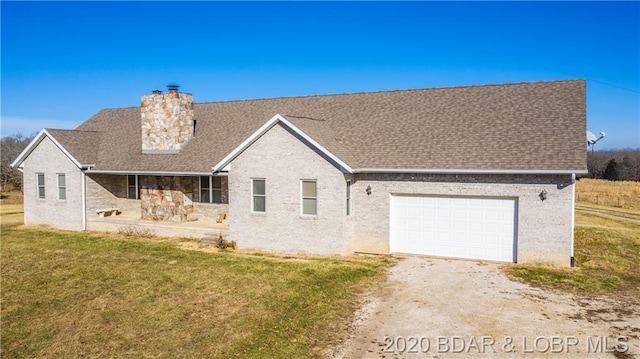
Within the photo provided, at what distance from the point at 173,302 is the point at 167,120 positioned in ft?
42.4

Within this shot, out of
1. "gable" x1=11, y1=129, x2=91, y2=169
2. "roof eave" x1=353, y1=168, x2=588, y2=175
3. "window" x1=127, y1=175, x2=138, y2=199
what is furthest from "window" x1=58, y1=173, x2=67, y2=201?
"roof eave" x1=353, y1=168, x2=588, y2=175

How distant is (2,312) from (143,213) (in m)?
11.6

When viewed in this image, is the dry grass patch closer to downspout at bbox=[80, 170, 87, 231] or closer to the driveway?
downspout at bbox=[80, 170, 87, 231]

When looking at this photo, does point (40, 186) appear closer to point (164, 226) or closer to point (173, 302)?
point (164, 226)

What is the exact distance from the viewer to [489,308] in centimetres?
1170

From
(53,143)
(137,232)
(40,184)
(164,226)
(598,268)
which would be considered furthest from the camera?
(40,184)

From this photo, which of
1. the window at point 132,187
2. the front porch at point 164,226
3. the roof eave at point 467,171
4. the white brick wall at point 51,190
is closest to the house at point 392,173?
the roof eave at point 467,171

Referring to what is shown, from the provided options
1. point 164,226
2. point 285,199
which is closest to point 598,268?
point 285,199

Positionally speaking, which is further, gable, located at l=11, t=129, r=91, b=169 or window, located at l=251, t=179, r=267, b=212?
gable, located at l=11, t=129, r=91, b=169

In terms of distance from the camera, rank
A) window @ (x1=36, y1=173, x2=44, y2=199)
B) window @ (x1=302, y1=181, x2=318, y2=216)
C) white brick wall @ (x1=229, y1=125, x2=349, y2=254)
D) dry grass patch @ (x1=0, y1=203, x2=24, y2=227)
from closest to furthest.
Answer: white brick wall @ (x1=229, y1=125, x2=349, y2=254) → window @ (x1=302, y1=181, x2=318, y2=216) → window @ (x1=36, y1=173, x2=44, y2=199) → dry grass patch @ (x1=0, y1=203, x2=24, y2=227)

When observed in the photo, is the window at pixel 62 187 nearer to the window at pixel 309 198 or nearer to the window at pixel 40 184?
the window at pixel 40 184

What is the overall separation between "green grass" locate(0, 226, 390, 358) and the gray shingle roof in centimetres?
433

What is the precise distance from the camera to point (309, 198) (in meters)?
Result: 17.8

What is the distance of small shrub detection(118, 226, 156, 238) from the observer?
21.8 m
